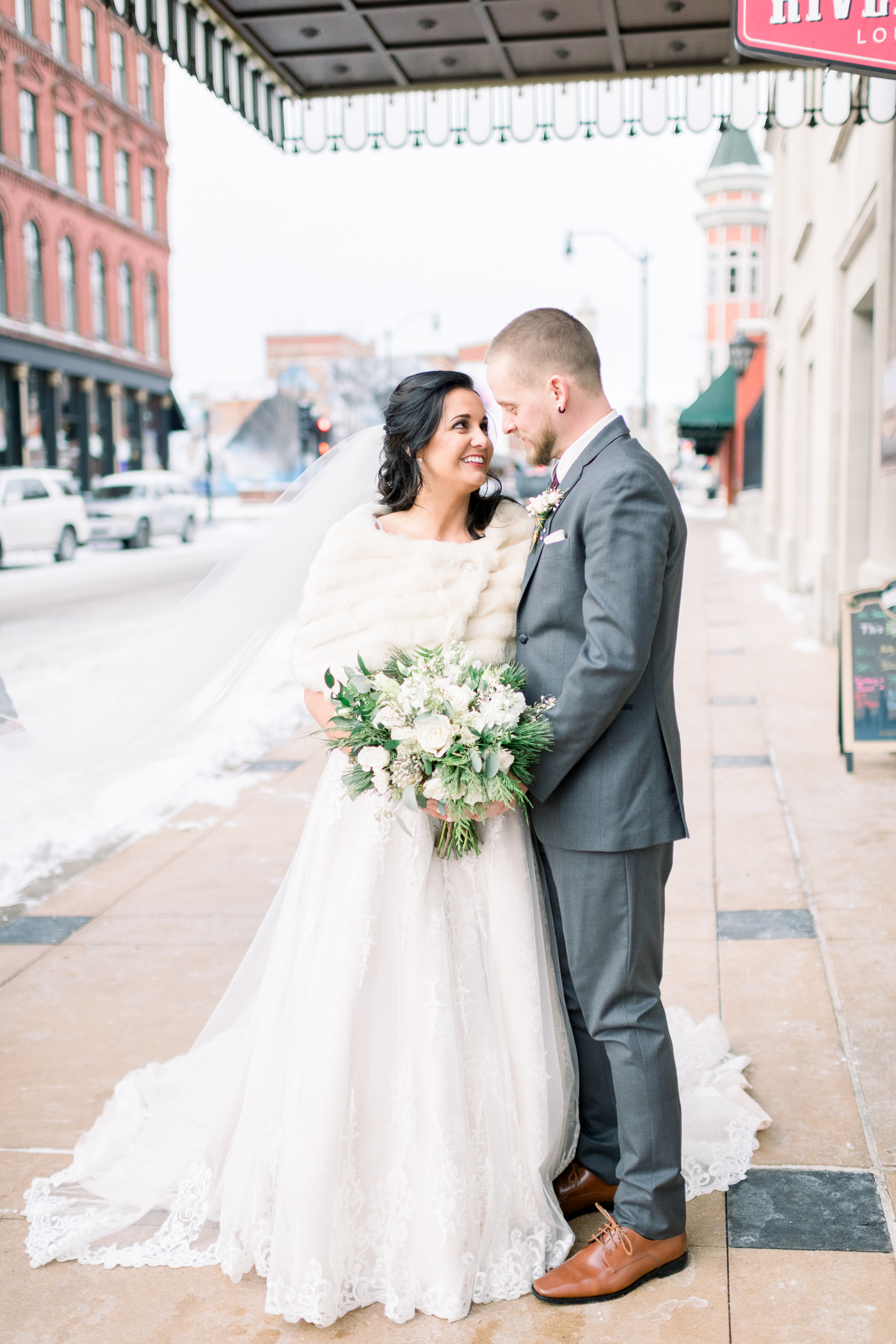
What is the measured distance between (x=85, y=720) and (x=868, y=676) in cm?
471

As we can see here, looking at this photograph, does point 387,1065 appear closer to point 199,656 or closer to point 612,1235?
point 612,1235

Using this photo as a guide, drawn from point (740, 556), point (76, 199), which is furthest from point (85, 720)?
point (76, 199)

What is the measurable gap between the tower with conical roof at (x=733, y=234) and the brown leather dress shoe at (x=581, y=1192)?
219ft

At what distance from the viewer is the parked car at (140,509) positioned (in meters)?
30.3

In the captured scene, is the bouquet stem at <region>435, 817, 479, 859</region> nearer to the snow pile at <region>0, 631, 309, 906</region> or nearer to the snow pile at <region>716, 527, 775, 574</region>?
the snow pile at <region>0, 631, 309, 906</region>

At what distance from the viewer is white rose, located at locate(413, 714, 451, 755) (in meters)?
2.44

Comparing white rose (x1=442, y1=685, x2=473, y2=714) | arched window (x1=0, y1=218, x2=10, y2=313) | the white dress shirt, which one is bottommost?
white rose (x1=442, y1=685, x2=473, y2=714)

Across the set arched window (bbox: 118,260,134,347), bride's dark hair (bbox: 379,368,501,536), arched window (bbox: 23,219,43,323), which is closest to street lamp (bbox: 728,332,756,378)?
arched window (bbox: 23,219,43,323)

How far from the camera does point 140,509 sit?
30.9m

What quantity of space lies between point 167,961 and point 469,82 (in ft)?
19.2

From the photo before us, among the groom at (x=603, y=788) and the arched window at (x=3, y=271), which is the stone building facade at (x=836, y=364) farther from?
the arched window at (x=3, y=271)

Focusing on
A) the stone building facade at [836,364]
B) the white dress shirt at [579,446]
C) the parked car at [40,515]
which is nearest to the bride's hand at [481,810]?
the white dress shirt at [579,446]

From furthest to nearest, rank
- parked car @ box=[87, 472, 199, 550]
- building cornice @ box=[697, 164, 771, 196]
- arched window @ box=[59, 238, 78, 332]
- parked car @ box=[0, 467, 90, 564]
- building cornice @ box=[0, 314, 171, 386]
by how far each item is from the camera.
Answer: building cornice @ box=[697, 164, 771, 196], arched window @ box=[59, 238, 78, 332], building cornice @ box=[0, 314, 171, 386], parked car @ box=[87, 472, 199, 550], parked car @ box=[0, 467, 90, 564]

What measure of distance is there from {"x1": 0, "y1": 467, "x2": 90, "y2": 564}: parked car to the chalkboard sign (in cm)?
1956
